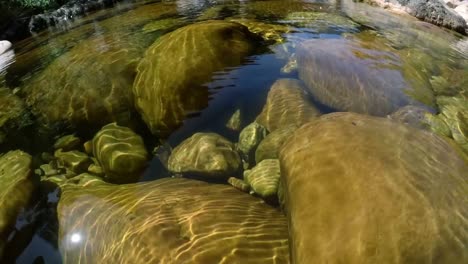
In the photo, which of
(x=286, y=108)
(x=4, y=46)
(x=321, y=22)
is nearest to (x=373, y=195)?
(x=286, y=108)

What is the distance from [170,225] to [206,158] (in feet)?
3.47

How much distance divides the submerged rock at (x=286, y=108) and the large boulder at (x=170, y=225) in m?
1.33

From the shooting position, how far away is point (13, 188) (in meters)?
3.31

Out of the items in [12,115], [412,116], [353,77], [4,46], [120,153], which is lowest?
[4,46]

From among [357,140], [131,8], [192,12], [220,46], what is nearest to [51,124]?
[220,46]

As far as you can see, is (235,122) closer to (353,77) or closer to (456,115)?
(353,77)

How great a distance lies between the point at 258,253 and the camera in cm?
241

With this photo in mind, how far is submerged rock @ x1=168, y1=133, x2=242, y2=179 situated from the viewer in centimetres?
351

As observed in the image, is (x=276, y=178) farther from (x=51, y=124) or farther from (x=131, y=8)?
(x=131, y=8)

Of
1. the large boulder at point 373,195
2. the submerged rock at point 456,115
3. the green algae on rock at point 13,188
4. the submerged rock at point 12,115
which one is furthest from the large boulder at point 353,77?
the submerged rock at point 12,115

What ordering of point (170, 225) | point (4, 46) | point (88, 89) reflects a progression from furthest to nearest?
point (4, 46), point (88, 89), point (170, 225)

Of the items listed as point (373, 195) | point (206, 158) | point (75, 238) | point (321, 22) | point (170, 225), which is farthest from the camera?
point (321, 22)

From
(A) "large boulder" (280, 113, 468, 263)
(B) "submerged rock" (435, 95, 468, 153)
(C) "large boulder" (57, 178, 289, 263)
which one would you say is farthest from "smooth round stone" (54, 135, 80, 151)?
(B) "submerged rock" (435, 95, 468, 153)

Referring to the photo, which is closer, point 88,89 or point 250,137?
point 250,137
